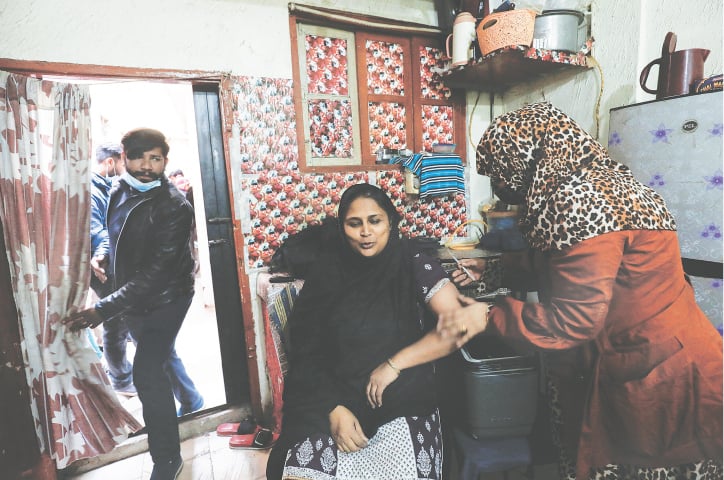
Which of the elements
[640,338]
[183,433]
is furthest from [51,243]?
[640,338]

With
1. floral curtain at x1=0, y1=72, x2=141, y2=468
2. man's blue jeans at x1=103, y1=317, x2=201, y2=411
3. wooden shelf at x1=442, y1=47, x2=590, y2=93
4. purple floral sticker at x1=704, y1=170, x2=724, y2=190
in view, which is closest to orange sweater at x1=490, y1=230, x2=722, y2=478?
purple floral sticker at x1=704, y1=170, x2=724, y2=190

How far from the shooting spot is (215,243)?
2.35 m

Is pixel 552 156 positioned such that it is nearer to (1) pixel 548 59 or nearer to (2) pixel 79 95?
(1) pixel 548 59

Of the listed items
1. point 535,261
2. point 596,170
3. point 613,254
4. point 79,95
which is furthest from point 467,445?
point 79,95

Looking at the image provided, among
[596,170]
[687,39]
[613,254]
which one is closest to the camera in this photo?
[613,254]

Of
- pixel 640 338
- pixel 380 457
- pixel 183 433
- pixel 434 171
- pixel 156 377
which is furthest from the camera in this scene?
pixel 434 171

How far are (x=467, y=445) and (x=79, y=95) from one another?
8.13 feet

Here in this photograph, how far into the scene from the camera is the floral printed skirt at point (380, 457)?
4.09ft

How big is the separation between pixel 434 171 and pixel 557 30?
1069 mm

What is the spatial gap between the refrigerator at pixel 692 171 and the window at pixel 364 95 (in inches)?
57.5

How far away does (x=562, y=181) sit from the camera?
1.14m

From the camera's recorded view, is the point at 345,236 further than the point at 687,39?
No

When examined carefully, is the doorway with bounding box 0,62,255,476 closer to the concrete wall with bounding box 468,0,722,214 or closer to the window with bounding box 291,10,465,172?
the window with bounding box 291,10,465,172

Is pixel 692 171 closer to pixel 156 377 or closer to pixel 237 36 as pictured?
pixel 237 36
